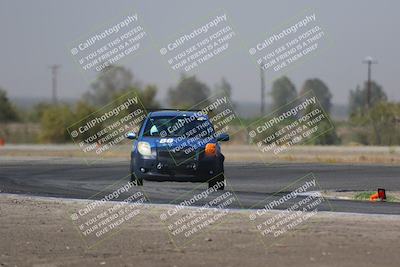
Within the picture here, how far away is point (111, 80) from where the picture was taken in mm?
69875

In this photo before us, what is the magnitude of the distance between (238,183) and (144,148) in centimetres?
515

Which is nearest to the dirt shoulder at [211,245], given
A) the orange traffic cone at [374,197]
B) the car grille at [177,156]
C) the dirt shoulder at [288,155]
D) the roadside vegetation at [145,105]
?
the car grille at [177,156]

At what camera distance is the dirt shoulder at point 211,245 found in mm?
10641

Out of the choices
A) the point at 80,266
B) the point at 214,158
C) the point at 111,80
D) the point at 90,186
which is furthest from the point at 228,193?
the point at 111,80

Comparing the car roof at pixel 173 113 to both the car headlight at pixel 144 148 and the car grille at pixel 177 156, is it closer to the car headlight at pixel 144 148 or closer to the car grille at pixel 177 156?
the car headlight at pixel 144 148

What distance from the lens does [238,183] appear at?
23375 millimetres

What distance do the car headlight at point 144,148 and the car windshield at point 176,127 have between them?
46 cm

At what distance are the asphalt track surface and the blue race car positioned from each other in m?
0.47

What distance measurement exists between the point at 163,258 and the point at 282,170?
1875 centimetres

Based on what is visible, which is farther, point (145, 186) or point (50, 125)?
point (50, 125)

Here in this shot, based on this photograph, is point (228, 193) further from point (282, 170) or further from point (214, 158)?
point (282, 170)

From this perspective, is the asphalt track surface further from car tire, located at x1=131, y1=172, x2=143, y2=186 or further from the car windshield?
the car windshield

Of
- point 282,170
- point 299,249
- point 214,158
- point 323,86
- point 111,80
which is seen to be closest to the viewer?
point 299,249

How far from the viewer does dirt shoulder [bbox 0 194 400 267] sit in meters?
10.6
